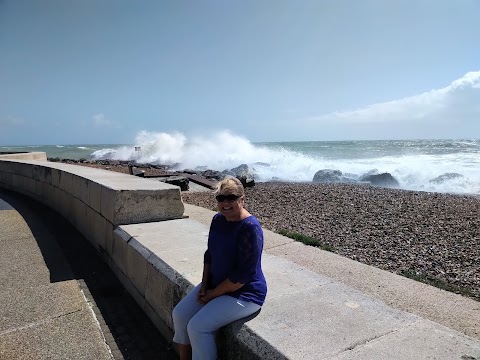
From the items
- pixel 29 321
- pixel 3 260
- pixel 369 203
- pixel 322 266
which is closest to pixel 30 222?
pixel 3 260

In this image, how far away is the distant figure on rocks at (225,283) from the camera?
2.26 meters

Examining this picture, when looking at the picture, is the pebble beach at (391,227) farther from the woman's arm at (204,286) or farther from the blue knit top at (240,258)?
the woman's arm at (204,286)

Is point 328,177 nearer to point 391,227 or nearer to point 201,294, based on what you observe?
point 391,227

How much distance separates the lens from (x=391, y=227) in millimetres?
8523

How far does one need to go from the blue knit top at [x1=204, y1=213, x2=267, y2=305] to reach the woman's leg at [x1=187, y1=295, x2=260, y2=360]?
7cm

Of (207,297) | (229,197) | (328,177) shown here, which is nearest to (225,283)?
(207,297)

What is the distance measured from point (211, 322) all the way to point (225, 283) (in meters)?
0.24

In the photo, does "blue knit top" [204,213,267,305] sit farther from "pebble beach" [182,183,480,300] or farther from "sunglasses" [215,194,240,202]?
"pebble beach" [182,183,480,300]

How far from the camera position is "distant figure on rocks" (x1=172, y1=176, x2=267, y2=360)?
226 cm

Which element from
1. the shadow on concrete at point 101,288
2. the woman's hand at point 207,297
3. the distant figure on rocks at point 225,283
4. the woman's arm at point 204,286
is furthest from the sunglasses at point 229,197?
the shadow on concrete at point 101,288

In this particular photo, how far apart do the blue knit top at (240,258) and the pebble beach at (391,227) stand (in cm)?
331

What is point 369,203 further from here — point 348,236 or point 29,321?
point 29,321

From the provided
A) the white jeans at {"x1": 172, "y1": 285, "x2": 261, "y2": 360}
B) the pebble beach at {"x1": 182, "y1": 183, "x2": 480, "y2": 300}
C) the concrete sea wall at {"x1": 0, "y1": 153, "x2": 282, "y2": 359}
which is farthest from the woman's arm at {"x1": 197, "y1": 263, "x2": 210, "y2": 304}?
the pebble beach at {"x1": 182, "y1": 183, "x2": 480, "y2": 300}

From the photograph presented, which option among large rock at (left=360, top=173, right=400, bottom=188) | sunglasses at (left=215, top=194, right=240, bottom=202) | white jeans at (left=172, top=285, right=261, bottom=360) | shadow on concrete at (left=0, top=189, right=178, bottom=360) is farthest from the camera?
large rock at (left=360, top=173, right=400, bottom=188)
